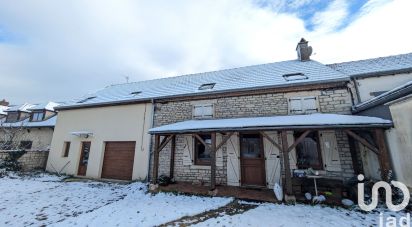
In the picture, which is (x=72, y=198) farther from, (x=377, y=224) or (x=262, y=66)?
(x=262, y=66)

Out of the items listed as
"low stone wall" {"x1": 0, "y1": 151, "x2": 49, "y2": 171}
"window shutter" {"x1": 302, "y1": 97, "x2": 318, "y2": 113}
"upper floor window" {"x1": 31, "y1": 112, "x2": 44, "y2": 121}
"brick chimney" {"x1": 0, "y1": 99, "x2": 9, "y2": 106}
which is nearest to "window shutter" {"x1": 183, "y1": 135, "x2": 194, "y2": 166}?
"window shutter" {"x1": 302, "y1": 97, "x2": 318, "y2": 113}

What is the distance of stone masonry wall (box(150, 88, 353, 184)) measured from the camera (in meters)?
6.95

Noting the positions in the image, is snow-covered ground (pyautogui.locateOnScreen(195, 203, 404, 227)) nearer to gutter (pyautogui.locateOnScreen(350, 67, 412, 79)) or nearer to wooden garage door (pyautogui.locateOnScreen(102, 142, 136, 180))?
gutter (pyautogui.locateOnScreen(350, 67, 412, 79))

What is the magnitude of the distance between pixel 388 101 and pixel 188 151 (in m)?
7.06

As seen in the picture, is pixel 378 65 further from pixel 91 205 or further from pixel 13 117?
pixel 13 117

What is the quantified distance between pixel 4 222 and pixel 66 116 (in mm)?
8002

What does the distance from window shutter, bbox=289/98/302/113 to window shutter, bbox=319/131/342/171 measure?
1.21m

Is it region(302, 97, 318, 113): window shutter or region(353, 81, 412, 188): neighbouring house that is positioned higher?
region(302, 97, 318, 113): window shutter

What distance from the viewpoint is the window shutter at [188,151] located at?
820 centimetres

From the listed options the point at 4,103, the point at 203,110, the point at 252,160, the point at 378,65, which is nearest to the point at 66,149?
the point at 203,110

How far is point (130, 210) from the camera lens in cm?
525

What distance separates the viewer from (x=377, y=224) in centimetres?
397

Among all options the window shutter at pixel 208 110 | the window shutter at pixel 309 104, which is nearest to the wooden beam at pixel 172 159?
the window shutter at pixel 208 110

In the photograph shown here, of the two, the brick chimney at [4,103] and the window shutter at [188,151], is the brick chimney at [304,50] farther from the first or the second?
the brick chimney at [4,103]
